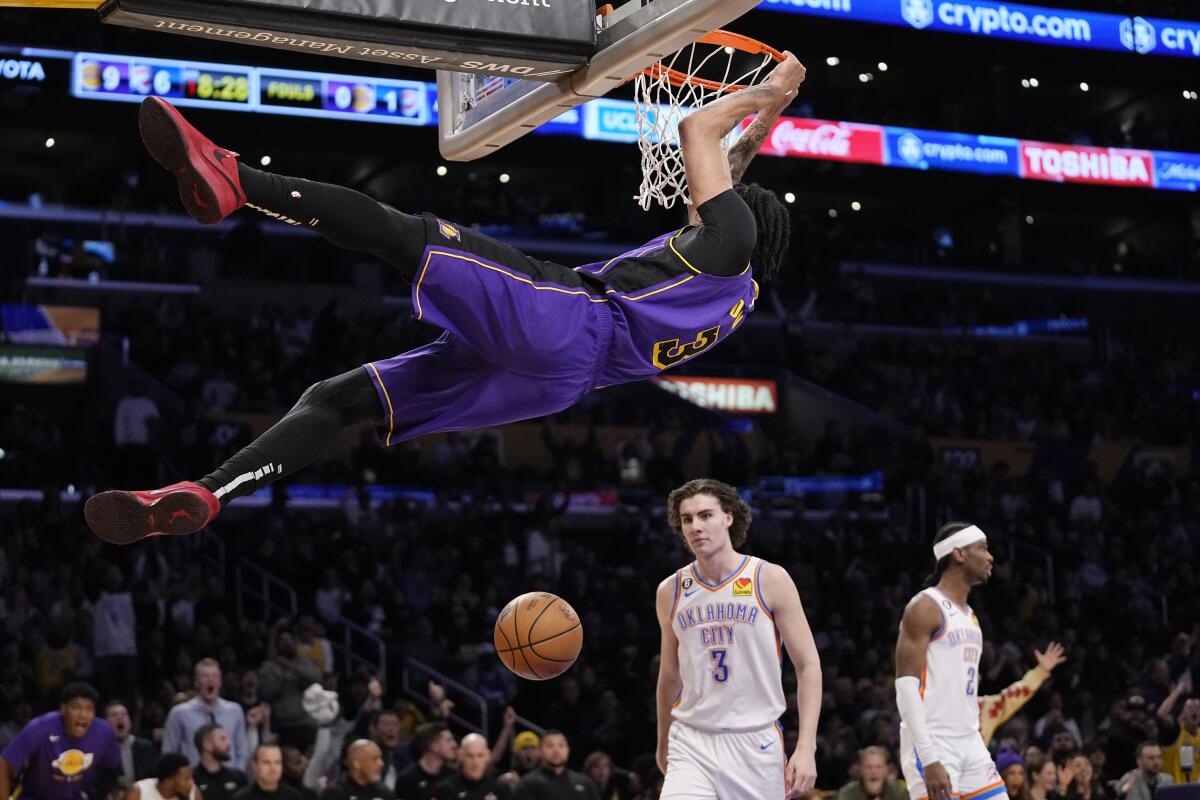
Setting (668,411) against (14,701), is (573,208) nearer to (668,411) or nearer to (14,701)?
(668,411)

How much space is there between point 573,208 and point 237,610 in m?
17.9

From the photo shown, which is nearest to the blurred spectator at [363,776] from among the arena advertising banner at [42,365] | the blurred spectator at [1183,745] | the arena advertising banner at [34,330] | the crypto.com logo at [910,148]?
the blurred spectator at [1183,745]

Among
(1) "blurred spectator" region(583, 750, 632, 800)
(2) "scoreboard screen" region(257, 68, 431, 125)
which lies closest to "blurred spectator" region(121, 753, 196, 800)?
(1) "blurred spectator" region(583, 750, 632, 800)

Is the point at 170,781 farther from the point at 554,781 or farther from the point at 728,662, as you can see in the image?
the point at 728,662

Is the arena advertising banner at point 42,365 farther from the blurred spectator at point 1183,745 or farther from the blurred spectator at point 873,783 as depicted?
the blurred spectator at point 1183,745

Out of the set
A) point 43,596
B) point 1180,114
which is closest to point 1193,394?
point 1180,114

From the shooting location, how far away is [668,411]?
2436 centimetres

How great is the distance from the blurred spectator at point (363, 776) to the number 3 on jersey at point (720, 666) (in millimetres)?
4161

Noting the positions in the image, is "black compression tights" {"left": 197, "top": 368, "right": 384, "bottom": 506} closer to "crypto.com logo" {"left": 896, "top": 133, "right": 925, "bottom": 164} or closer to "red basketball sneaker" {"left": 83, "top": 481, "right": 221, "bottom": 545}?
"red basketball sneaker" {"left": 83, "top": 481, "right": 221, "bottom": 545}

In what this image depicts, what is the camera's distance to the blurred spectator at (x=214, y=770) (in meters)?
10.1

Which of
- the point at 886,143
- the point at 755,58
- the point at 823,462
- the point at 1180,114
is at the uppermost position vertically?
the point at 1180,114

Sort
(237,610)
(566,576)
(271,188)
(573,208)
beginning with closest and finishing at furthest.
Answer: (271,188) < (237,610) < (566,576) < (573,208)

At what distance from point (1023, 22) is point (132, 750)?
21201mm

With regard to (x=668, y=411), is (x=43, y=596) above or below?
below
